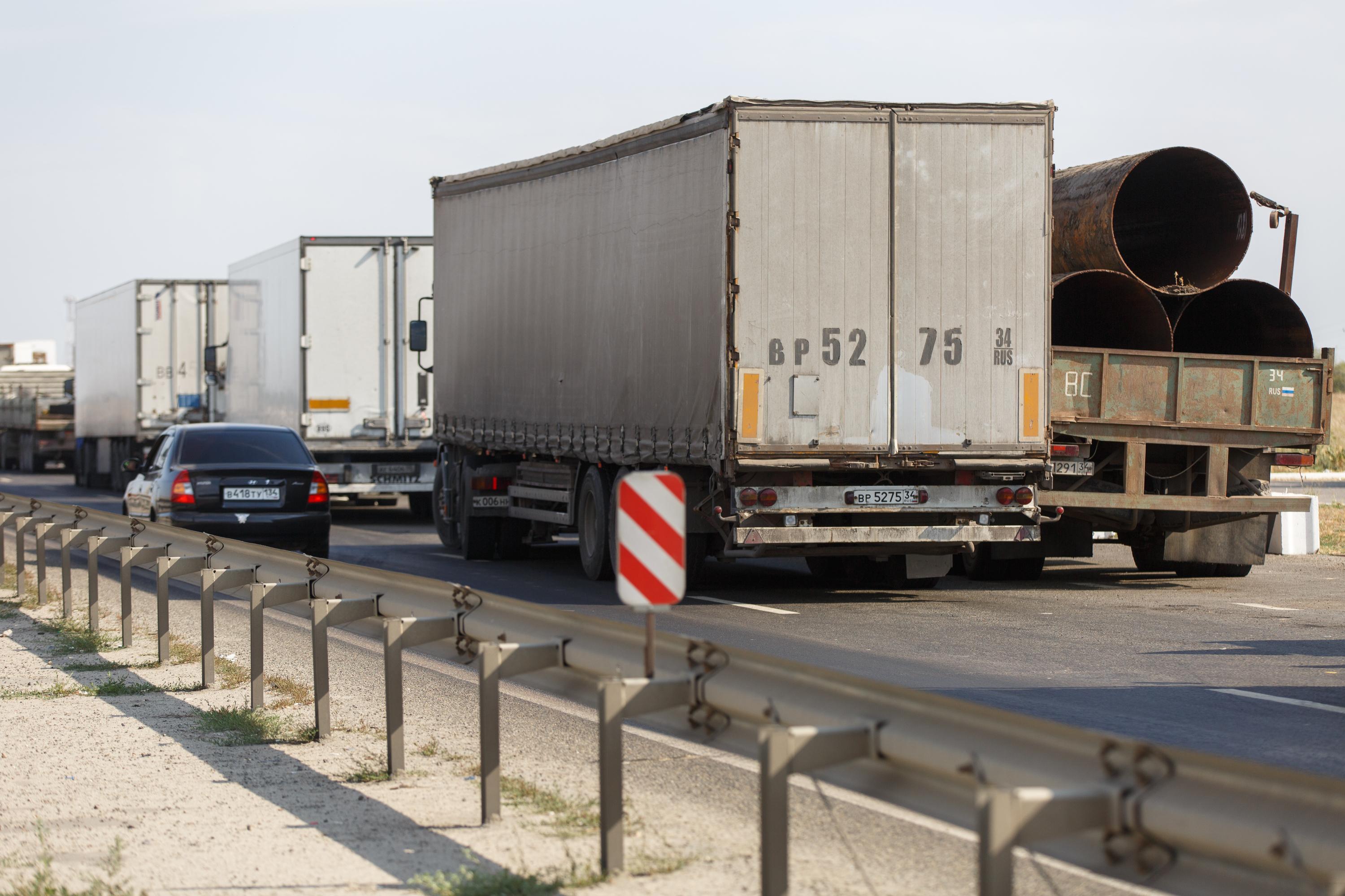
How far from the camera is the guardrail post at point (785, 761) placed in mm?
4504

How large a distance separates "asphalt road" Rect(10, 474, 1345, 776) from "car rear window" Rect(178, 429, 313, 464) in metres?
1.38

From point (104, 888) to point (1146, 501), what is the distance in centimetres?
1172

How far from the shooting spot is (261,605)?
29.0 ft

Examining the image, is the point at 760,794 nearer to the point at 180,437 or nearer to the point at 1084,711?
the point at 1084,711

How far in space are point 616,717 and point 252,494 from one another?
13559 millimetres

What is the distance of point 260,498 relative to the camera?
1836cm

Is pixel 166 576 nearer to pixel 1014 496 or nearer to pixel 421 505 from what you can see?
pixel 1014 496

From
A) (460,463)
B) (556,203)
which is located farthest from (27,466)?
(556,203)

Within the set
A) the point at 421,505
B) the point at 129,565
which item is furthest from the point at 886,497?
the point at 421,505

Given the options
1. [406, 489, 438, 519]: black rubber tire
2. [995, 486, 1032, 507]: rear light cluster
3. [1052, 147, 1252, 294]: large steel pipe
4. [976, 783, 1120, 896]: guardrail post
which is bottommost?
[406, 489, 438, 519]: black rubber tire

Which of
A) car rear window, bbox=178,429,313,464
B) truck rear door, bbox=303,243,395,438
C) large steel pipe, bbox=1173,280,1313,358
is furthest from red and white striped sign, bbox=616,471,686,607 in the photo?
truck rear door, bbox=303,243,395,438

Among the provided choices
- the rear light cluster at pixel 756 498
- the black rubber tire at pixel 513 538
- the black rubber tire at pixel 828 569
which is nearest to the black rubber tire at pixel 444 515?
the black rubber tire at pixel 513 538

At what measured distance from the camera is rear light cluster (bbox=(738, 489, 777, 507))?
13883mm

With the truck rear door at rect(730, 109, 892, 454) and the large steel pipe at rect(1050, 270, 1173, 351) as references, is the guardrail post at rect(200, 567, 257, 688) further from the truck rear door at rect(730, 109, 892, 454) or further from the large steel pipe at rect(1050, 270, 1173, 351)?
the large steel pipe at rect(1050, 270, 1173, 351)
